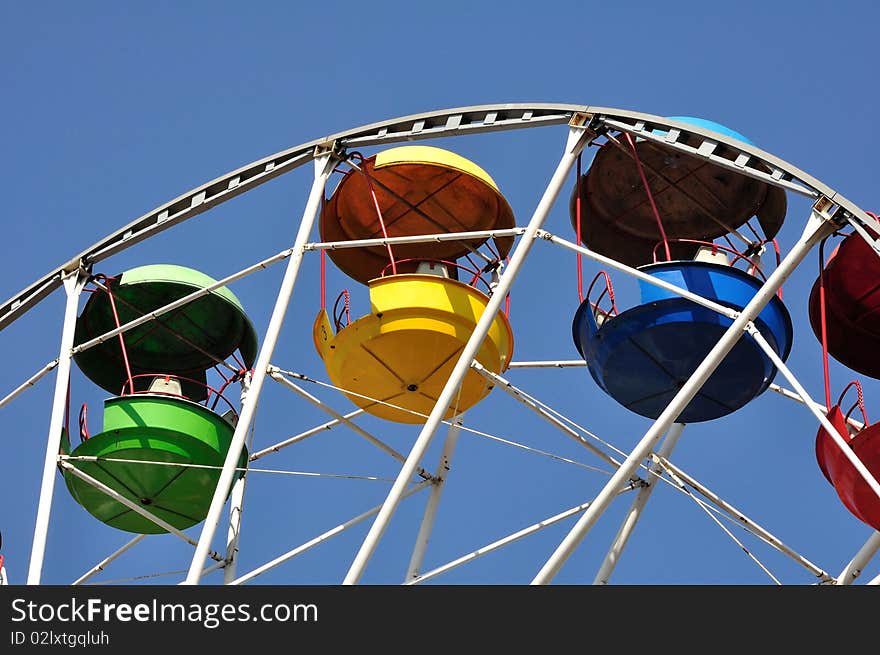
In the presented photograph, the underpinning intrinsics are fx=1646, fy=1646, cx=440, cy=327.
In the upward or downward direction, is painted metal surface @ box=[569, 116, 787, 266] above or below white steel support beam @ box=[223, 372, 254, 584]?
above

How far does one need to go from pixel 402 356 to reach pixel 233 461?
176 inches

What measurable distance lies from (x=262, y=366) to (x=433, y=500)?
5.46m

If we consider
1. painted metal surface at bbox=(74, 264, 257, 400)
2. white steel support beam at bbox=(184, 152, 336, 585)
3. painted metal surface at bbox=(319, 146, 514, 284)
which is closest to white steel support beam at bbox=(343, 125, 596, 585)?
white steel support beam at bbox=(184, 152, 336, 585)

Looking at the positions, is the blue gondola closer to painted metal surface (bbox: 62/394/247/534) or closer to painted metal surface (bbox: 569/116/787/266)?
painted metal surface (bbox: 569/116/787/266)

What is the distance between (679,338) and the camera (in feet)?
77.4

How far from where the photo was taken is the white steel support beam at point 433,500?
26078 mm

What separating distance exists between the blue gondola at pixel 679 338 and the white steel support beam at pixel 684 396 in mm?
2221

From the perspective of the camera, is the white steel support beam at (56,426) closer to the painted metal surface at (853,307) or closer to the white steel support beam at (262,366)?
the white steel support beam at (262,366)

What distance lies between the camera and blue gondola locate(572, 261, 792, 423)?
23453mm

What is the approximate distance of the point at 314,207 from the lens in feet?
79.0

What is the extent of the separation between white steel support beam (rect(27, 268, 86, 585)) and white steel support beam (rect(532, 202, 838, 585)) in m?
6.85
